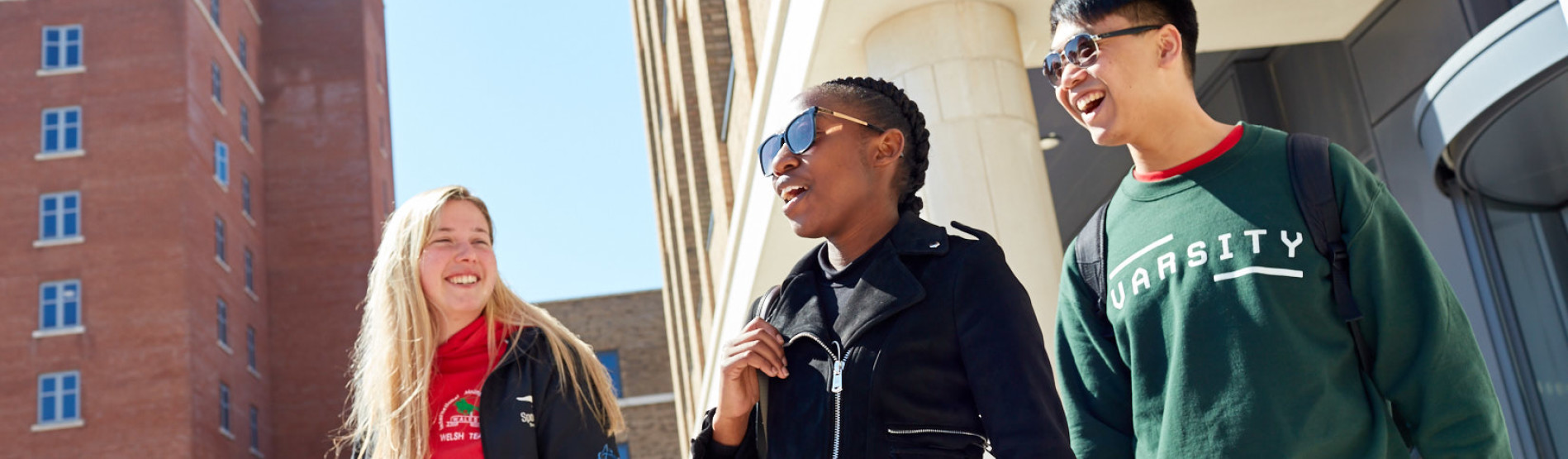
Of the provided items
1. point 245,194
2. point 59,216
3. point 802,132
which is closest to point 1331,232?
point 802,132

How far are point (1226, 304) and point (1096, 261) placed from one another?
1.31ft

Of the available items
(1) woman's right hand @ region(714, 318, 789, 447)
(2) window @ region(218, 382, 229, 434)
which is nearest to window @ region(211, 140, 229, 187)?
(2) window @ region(218, 382, 229, 434)

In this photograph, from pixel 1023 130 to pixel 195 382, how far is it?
35.8 m

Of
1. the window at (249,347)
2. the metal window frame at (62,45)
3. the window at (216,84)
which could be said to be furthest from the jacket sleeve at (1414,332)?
the window at (249,347)

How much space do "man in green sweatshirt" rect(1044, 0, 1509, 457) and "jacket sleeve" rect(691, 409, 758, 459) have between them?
677 millimetres

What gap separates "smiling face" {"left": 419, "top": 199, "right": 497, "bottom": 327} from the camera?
168 inches

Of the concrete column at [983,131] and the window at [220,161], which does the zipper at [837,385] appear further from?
the window at [220,161]

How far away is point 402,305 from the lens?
4.27m

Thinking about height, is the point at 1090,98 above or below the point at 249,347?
below

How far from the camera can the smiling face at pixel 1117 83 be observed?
320 cm

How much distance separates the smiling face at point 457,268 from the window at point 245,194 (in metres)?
43.6

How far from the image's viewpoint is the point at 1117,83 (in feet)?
10.5

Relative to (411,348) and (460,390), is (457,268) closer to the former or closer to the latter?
(411,348)

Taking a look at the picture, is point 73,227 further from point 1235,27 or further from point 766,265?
point 1235,27
